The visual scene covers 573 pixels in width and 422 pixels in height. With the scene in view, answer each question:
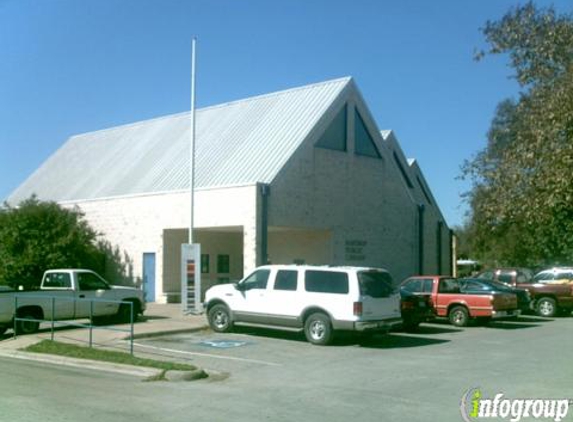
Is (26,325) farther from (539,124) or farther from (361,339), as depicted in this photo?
(539,124)

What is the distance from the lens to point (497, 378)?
12.7 meters

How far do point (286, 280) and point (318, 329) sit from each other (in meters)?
1.57

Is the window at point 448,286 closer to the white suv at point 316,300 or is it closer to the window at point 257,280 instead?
the white suv at point 316,300

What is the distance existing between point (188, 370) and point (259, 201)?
1319 cm

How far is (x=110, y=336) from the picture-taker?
709 inches

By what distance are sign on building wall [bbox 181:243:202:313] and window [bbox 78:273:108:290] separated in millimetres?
3409

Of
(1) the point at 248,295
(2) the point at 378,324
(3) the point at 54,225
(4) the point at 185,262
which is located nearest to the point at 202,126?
(3) the point at 54,225

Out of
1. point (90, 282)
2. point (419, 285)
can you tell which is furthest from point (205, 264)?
point (419, 285)

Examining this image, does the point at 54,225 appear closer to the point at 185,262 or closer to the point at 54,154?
the point at 185,262

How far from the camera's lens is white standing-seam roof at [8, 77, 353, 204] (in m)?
28.2

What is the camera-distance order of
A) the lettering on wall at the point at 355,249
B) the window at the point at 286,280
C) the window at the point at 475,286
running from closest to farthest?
the window at the point at 286,280 < the window at the point at 475,286 < the lettering on wall at the point at 355,249

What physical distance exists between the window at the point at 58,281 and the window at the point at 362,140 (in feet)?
46.4

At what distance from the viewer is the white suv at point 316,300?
17.0 meters

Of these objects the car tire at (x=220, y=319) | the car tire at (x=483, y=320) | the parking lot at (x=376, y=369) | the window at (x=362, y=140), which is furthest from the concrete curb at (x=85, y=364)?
the window at (x=362, y=140)
